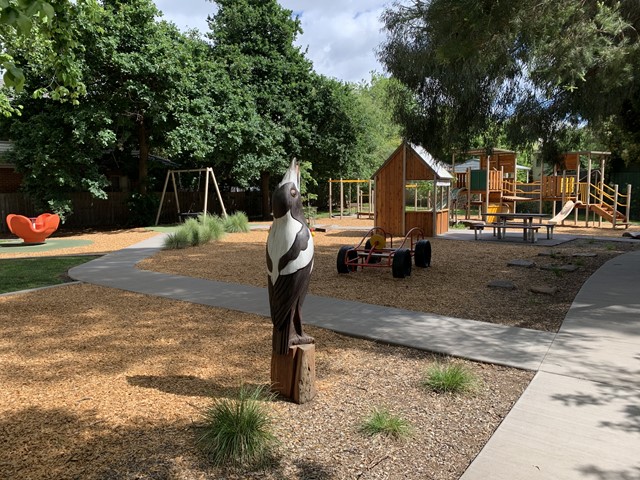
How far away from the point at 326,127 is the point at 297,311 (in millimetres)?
23556

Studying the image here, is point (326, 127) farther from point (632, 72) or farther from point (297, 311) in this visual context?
point (297, 311)

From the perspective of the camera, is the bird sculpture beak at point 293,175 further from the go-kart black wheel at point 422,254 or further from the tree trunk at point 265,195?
the tree trunk at point 265,195

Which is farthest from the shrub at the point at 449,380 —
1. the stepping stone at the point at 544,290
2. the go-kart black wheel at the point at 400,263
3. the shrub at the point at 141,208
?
the shrub at the point at 141,208

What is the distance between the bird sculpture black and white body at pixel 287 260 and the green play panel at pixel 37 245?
1285cm

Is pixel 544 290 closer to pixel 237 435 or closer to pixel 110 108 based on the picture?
pixel 237 435

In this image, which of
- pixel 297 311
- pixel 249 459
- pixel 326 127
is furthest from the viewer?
pixel 326 127

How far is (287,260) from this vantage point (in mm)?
3564

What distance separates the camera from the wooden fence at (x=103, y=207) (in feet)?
65.9

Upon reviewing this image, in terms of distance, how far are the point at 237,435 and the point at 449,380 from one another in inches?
73.7

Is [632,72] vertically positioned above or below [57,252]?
above

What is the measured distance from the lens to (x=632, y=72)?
674 centimetres

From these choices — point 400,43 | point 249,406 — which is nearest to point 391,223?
point 400,43

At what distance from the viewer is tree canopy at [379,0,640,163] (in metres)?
6.12

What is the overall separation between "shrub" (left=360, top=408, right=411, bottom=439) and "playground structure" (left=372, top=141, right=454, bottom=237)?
13.4 m
